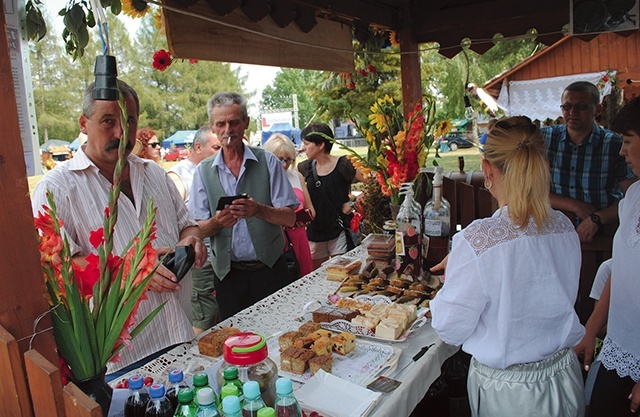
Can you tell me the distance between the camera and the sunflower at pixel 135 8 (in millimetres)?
2324

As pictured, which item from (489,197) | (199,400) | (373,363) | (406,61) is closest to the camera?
(199,400)

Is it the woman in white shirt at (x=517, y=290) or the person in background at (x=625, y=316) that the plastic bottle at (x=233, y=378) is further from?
the person in background at (x=625, y=316)

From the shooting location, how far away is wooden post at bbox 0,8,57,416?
970mm

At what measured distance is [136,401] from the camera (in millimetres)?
1105

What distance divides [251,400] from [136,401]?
0.30m

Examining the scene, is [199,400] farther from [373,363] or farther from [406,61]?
[406,61]

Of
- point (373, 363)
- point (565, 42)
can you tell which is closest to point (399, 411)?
point (373, 363)

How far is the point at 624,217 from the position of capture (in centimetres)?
195

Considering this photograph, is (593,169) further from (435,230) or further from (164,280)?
(164,280)

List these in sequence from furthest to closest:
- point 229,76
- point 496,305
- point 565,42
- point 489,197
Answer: point 229,76 < point 565,42 < point 489,197 < point 496,305

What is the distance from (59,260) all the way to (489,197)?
2.83m

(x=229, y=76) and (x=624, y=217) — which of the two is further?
(x=229, y=76)

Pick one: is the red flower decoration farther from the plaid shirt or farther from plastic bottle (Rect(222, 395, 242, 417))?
the plaid shirt

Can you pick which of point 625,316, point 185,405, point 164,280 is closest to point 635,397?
point 625,316
